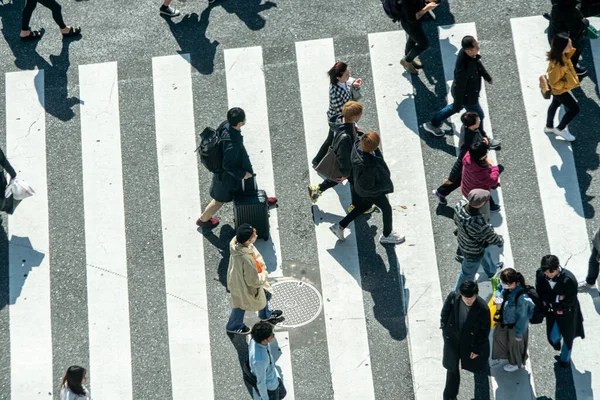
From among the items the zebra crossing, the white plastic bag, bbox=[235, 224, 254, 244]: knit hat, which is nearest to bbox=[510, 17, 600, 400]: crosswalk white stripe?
the zebra crossing

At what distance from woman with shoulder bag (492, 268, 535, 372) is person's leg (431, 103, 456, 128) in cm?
285

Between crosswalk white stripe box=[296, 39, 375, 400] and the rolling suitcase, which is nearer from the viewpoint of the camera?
crosswalk white stripe box=[296, 39, 375, 400]

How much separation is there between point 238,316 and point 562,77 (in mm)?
4622

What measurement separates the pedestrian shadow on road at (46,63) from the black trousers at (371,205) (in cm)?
389

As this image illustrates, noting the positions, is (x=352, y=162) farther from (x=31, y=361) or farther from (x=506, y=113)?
(x=31, y=361)

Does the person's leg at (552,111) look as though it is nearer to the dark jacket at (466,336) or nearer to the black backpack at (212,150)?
the dark jacket at (466,336)

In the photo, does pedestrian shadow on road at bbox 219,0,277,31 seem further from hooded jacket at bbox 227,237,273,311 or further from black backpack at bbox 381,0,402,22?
hooded jacket at bbox 227,237,273,311

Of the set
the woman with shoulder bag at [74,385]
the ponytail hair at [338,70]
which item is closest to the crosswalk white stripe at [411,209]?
the ponytail hair at [338,70]

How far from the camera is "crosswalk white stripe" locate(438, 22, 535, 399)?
11789mm

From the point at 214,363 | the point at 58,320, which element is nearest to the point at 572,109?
the point at 214,363

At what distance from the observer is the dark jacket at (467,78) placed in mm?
12859

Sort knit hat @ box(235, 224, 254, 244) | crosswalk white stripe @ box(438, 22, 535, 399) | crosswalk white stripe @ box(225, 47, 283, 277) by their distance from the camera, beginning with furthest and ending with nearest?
1. crosswalk white stripe @ box(225, 47, 283, 277)
2. crosswalk white stripe @ box(438, 22, 535, 399)
3. knit hat @ box(235, 224, 254, 244)

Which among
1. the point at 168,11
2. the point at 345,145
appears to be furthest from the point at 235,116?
the point at 168,11

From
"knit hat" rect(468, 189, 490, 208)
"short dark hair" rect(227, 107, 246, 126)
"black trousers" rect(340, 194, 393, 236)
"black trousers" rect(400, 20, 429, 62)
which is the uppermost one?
"black trousers" rect(400, 20, 429, 62)
